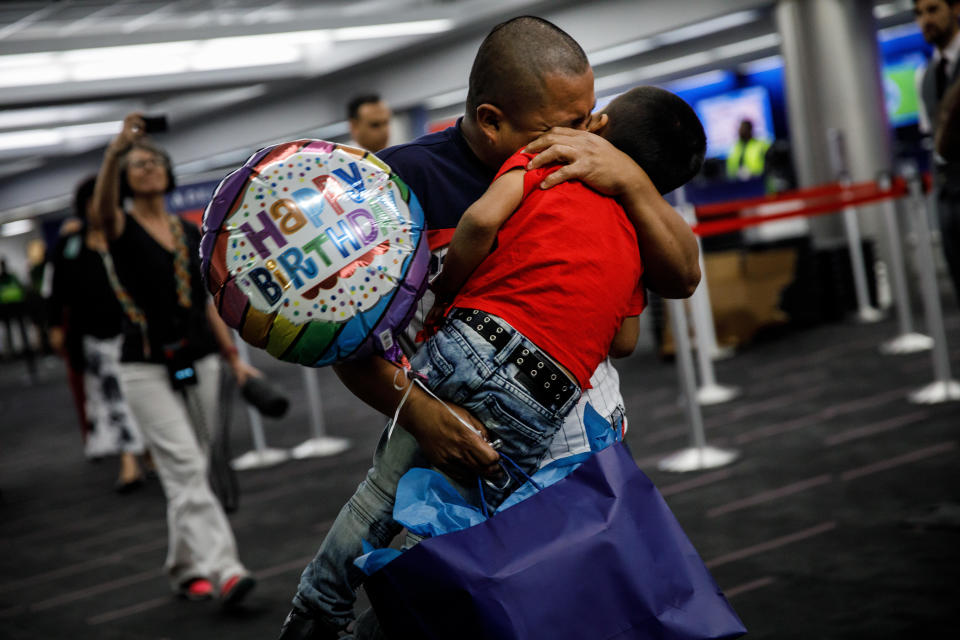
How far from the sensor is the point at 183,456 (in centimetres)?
348

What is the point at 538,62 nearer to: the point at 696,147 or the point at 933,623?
the point at 696,147

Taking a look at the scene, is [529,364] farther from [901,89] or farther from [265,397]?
[901,89]

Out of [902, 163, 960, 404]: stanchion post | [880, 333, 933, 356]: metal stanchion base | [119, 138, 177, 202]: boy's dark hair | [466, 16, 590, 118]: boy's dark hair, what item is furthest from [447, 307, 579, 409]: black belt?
[880, 333, 933, 356]: metal stanchion base

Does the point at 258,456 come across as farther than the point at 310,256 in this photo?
Yes

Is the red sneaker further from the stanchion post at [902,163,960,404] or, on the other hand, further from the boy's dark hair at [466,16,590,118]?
the stanchion post at [902,163,960,404]

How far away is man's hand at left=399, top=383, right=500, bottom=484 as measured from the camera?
1.42 metres

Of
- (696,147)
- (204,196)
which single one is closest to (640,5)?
(204,196)

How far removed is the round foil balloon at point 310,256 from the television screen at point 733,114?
759 inches

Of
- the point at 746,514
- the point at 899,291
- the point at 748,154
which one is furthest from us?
the point at 748,154

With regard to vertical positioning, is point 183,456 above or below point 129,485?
above

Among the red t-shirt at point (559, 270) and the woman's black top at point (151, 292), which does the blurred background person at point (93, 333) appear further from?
the red t-shirt at point (559, 270)

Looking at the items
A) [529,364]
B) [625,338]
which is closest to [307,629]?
[529,364]

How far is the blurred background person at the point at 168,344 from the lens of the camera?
3.46 metres

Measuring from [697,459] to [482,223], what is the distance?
11.9ft
